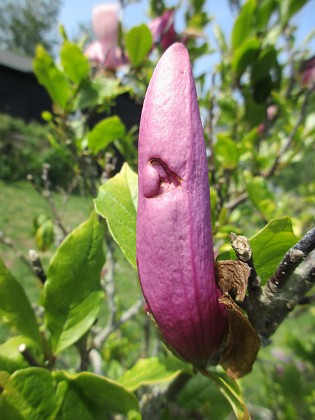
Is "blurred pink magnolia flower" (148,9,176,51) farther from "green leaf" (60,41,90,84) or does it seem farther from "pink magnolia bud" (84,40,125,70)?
"green leaf" (60,41,90,84)

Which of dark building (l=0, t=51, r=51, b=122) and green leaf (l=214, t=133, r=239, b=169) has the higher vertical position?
dark building (l=0, t=51, r=51, b=122)

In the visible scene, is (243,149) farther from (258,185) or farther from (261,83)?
(261,83)

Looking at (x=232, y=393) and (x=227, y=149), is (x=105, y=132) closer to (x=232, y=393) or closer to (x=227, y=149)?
(x=227, y=149)

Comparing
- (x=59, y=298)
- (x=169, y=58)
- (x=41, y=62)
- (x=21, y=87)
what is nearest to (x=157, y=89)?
(x=169, y=58)

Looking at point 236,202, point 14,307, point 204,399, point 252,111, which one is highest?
point 252,111

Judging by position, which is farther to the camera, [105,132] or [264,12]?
[264,12]

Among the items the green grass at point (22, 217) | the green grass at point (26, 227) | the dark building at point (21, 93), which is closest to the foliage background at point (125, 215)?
the green grass at point (26, 227)

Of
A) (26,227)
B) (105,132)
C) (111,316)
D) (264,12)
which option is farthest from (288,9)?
(26,227)

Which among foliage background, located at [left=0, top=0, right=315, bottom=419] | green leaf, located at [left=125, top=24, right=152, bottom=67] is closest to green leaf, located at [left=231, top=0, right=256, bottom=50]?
foliage background, located at [left=0, top=0, right=315, bottom=419]
